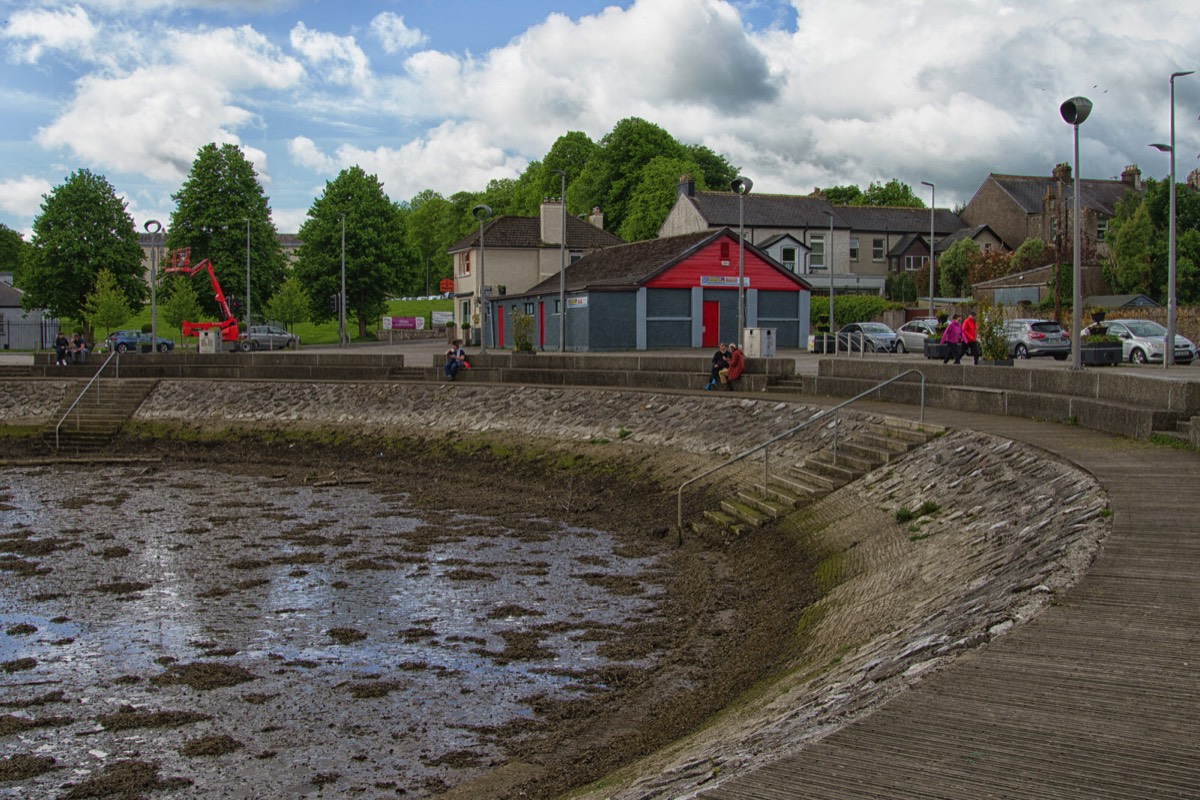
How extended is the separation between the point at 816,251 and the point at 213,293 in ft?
127

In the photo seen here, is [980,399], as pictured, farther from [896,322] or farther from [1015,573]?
[896,322]

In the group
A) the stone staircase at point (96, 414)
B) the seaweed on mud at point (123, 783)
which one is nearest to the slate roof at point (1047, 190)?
the stone staircase at point (96, 414)

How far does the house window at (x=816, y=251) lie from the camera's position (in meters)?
73.8

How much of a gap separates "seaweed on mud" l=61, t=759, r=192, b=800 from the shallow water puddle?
0.26 feet

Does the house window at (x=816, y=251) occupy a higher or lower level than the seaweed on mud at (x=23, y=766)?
higher

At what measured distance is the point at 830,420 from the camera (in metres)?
21.9

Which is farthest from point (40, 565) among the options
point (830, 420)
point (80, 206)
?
point (80, 206)

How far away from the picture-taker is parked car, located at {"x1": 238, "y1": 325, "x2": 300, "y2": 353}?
208 ft

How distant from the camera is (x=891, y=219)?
3137 inches

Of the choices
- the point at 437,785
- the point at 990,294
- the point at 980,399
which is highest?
the point at 990,294

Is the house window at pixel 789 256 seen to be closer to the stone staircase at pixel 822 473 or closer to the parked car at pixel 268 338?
the parked car at pixel 268 338

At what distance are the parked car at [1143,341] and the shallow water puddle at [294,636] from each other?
23146mm

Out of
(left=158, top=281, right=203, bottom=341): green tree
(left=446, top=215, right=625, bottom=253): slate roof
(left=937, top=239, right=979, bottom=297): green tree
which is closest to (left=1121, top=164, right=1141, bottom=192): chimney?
(left=937, top=239, right=979, bottom=297): green tree

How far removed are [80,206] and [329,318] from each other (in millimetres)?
17014
